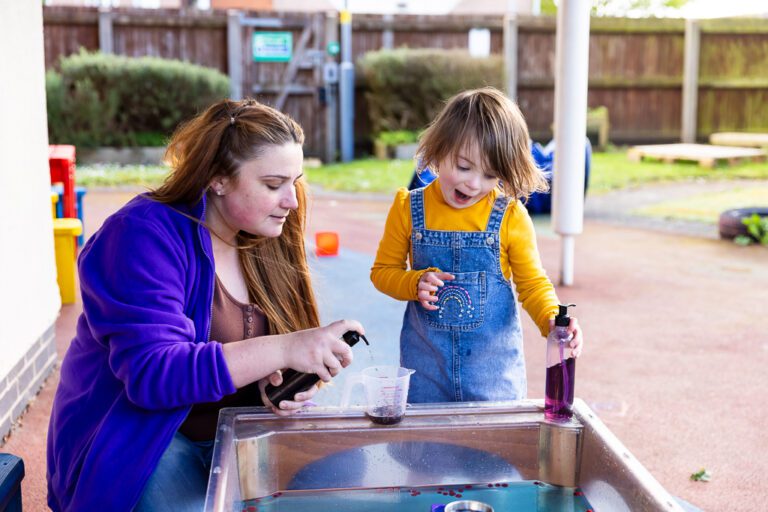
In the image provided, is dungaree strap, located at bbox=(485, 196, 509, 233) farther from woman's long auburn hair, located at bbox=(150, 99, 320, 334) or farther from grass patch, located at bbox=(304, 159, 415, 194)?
grass patch, located at bbox=(304, 159, 415, 194)

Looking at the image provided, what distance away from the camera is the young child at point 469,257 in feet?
8.28

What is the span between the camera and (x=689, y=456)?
3.36m

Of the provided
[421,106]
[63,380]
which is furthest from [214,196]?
[421,106]

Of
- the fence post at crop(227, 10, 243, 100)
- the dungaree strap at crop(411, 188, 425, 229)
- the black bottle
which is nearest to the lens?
the black bottle

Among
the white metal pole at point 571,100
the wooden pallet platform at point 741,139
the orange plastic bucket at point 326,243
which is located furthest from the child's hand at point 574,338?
the wooden pallet platform at point 741,139

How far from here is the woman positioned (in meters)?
1.84

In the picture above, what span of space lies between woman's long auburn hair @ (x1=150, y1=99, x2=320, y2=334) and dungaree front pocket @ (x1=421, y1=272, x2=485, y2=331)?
0.45 m

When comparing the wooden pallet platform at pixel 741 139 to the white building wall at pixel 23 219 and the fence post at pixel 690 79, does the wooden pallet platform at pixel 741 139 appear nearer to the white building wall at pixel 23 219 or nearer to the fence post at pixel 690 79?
the fence post at pixel 690 79

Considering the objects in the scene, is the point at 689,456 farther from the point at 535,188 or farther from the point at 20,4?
the point at 20,4

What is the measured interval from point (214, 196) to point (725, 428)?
2514mm

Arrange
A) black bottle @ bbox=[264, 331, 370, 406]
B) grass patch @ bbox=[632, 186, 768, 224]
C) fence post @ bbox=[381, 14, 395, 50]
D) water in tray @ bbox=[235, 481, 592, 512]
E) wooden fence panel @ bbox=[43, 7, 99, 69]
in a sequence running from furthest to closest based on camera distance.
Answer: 1. fence post @ bbox=[381, 14, 395, 50]
2. wooden fence panel @ bbox=[43, 7, 99, 69]
3. grass patch @ bbox=[632, 186, 768, 224]
4. black bottle @ bbox=[264, 331, 370, 406]
5. water in tray @ bbox=[235, 481, 592, 512]

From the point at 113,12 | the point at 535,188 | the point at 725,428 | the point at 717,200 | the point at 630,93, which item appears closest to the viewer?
the point at 535,188

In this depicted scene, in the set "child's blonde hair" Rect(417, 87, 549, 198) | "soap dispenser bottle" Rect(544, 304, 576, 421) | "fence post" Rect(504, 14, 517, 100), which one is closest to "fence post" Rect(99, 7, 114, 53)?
"fence post" Rect(504, 14, 517, 100)

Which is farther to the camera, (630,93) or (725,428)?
(630,93)
